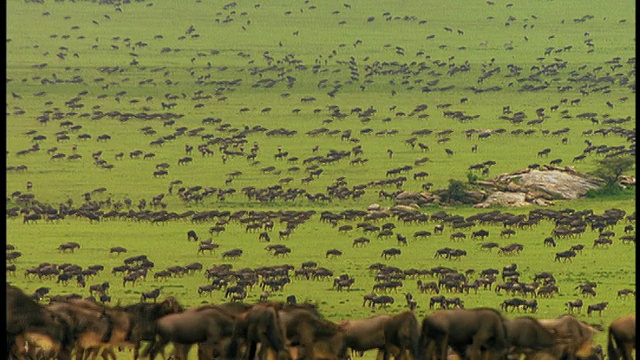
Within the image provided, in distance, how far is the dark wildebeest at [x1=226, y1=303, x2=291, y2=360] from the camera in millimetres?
14703

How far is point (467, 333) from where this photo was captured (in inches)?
596

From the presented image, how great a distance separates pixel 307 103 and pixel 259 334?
52.1 m

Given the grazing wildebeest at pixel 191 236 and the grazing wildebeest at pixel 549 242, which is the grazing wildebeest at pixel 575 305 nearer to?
the grazing wildebeest at pixel 549 242

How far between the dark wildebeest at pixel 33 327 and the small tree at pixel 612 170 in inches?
1387

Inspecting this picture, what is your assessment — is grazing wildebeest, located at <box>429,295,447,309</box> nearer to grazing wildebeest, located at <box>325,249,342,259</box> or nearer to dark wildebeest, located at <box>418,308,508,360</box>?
grazing wildebeest, located at <box>325,249,342,259</box>

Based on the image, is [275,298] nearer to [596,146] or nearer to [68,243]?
[68,243]

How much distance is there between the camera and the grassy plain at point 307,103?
3881 cm

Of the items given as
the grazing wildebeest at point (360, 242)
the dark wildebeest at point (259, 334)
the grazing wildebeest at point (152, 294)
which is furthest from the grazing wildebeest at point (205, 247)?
the dark wildebeest at point (259, 334)

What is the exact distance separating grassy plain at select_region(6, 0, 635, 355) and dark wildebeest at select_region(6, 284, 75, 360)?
14874 mm

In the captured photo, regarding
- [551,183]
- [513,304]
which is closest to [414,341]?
[513,304]

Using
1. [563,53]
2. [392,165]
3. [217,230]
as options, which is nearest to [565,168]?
[392,165]

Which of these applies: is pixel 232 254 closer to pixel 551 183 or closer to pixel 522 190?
pixel 522 190

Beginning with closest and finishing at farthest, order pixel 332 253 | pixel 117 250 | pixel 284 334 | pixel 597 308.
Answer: pixel 284 334, pixel 597 308, pixel 332 253, pixel 117 250

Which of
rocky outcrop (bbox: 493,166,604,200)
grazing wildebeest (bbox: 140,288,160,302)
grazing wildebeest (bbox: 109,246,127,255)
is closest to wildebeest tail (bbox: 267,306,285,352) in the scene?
grazing wildebeest (bbox: 140,288,160,302)
